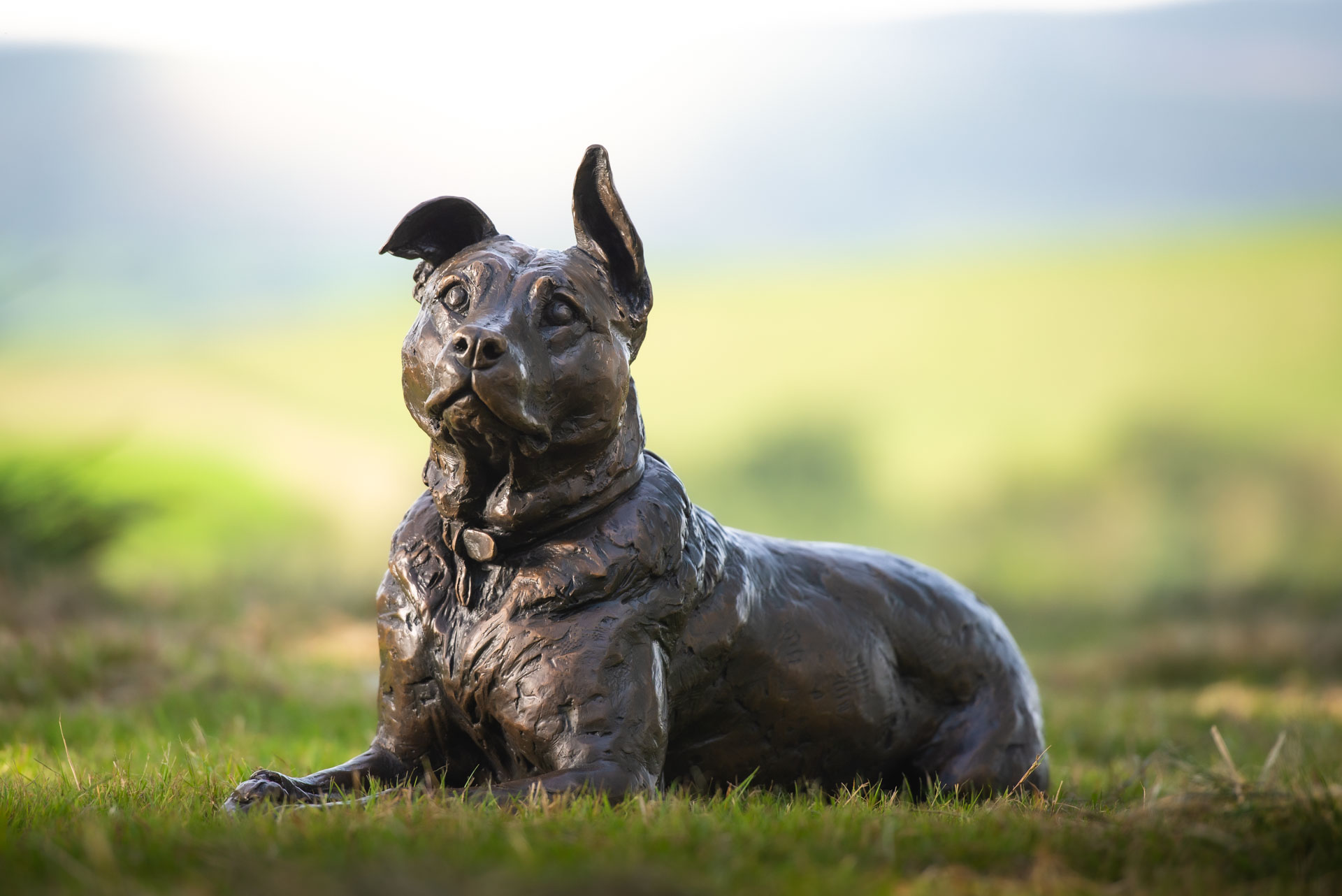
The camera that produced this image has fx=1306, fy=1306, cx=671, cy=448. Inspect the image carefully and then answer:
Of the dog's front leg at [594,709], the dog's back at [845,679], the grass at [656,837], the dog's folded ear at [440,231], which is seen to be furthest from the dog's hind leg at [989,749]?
the dog's folded ear at [440,231]

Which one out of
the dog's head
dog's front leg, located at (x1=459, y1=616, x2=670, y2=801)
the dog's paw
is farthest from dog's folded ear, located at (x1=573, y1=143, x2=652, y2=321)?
the dog's paw

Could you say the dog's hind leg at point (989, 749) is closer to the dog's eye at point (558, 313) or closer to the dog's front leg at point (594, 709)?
the dog's front leg at point (594, 709)

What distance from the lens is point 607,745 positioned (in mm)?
3598

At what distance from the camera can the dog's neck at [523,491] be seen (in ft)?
12.3

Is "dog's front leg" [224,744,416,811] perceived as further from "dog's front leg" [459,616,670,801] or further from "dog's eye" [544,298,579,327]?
"dog's eye" [544,298,579,327]

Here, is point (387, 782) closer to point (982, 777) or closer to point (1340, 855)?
point (982, 777)

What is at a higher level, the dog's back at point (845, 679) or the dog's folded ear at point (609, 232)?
the dog's folded ear at point (609, 232)

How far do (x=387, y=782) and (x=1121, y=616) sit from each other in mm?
11538

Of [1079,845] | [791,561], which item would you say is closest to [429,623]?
[791,561]

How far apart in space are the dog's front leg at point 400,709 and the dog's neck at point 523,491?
29 cm

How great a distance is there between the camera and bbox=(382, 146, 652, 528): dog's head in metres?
3.51

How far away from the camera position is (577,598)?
3717 millimetres

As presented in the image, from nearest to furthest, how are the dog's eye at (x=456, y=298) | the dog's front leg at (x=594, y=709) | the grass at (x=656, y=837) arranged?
1. the grass at (x=656, y=837)
2. the dog's front leg at (x=594, y=709)
3. the dog's eye at (x=456, y=298)

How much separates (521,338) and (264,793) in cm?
142
